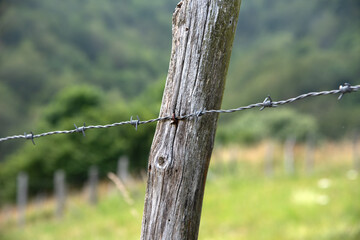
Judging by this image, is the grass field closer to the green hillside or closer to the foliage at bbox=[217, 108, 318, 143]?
the green hillside

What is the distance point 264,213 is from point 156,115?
12984 mm

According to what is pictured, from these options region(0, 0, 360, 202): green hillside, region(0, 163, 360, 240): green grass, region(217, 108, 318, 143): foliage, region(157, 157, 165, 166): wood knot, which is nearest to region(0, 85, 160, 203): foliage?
region(0, 0, 360, 202): green hillside

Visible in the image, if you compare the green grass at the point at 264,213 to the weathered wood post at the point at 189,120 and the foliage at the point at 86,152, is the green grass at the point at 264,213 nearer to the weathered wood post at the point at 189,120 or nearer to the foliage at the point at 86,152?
the weathered wood post at the point at 189,120

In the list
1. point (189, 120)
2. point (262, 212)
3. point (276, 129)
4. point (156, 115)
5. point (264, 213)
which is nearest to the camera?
point (189, 120)

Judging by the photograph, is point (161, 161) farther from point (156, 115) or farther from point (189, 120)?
point (156, 115)

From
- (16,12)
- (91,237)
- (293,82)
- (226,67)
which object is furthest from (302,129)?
(16,12)

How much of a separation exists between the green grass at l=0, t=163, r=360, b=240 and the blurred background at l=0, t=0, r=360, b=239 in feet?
0.15

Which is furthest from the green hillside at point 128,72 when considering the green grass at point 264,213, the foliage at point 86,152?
the green grass at point 264,213

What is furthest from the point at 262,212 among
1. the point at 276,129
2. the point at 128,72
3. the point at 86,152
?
the point at 128,72

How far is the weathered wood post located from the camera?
5.82 feet

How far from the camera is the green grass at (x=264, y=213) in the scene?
6344mm

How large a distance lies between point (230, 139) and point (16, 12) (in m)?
65.1

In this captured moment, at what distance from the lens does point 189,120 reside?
5.81ft

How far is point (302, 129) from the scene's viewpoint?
26188 millimetres
